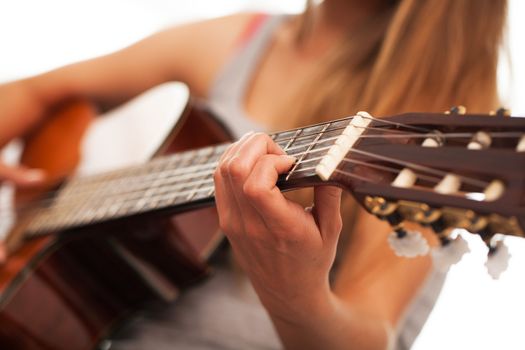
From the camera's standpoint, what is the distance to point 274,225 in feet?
1.63

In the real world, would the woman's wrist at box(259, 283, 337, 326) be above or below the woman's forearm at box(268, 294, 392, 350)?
above

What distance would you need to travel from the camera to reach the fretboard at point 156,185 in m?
0.51

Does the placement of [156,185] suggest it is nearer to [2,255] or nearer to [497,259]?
[2,255]

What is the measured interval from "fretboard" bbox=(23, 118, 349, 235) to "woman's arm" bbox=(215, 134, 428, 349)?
27 millimetres

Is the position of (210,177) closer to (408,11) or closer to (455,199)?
(455,199)

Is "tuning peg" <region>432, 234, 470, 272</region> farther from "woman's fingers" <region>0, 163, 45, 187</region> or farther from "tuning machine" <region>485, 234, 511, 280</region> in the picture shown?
"woman's fingers" <region>0, 163, 45, 187</region>

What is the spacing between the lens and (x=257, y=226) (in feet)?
1.68

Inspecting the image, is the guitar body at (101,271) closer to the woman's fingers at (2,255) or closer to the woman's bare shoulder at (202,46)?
the woman's fingers at (2,255)

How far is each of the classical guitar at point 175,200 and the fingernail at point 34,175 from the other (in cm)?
2

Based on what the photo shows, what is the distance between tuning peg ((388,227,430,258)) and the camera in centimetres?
44

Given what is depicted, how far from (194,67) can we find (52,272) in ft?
1.38

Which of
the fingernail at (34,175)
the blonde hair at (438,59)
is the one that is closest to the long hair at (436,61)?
the blonde hair at (438,59)

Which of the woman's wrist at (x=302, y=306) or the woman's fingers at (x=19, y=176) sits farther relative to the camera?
the woman's fingers at (x=19, y=176)

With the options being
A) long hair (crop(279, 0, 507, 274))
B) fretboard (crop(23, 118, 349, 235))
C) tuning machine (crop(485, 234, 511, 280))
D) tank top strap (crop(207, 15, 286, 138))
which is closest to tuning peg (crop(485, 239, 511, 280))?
tuning machine (crop(485, 234, 511, 280))
